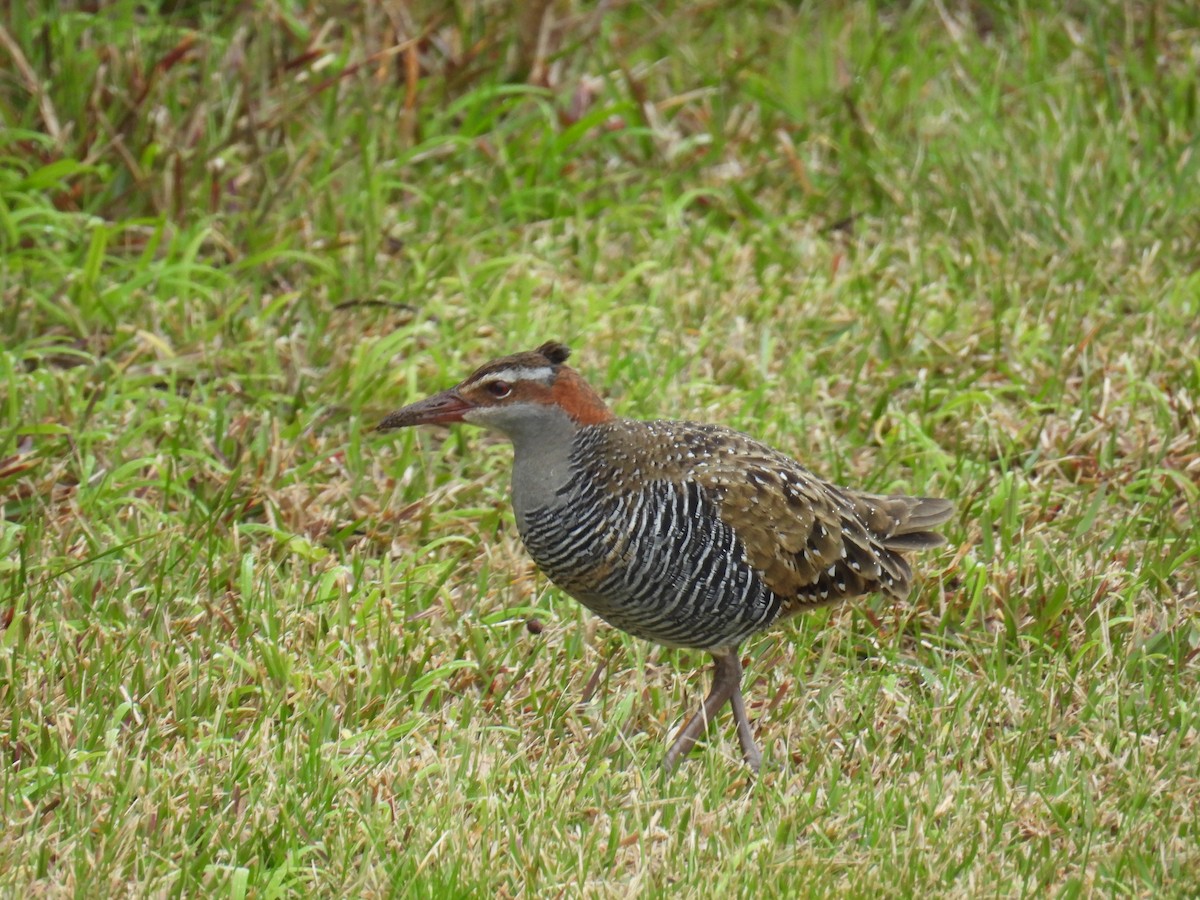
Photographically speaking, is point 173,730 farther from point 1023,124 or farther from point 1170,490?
point 1023,124

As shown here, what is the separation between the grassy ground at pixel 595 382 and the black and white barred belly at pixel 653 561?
33 centimetres

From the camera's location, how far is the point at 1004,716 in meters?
4.71

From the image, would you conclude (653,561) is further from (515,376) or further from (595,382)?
(595,382)

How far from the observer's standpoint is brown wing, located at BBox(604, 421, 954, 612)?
15.2 ft

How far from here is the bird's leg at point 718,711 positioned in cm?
455

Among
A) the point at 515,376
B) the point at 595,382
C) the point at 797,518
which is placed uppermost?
the point at 515,376

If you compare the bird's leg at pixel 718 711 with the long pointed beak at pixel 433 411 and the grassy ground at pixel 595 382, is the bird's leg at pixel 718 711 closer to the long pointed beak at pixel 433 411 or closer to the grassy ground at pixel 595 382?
the grassy ground at pixel 595 382

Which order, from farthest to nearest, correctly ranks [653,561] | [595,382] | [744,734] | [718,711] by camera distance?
[595,382]
[718,711]
[744,734]
[653,561]

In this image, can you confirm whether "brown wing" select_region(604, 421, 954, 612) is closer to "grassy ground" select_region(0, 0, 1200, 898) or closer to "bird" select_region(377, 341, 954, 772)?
"bird" select_region(377, 341, 954, 772)

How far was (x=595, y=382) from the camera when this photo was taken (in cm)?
644

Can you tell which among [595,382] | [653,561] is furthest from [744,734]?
[595,382]

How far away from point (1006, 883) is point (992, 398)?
2.73 m

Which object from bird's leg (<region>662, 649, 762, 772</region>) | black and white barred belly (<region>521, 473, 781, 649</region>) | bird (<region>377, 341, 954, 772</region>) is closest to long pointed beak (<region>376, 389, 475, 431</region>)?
bird (<region>377, 341, 954, 772</region>)

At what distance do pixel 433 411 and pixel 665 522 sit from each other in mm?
687
